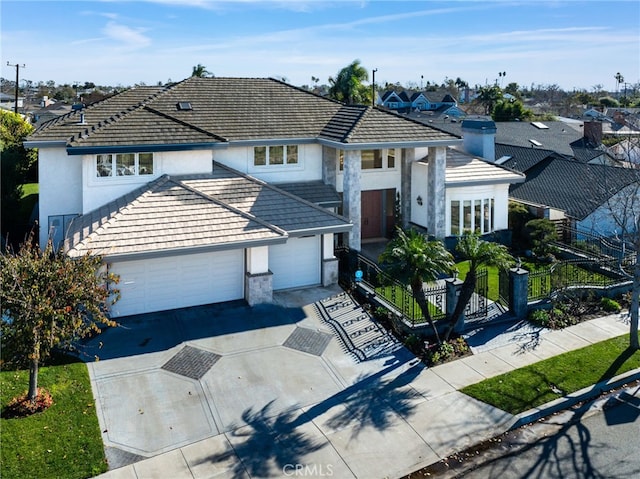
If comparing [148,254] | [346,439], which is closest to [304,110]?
[148,254]

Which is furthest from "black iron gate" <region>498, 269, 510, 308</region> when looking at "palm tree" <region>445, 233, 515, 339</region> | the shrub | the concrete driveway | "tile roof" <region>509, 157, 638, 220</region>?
"tile roof" <region>509, 157, 638, 220</region>

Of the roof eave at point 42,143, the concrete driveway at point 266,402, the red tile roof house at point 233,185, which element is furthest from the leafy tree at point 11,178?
the concrete driveway at point 266,402

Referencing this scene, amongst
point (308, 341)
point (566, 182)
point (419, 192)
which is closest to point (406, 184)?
point (419, 192)

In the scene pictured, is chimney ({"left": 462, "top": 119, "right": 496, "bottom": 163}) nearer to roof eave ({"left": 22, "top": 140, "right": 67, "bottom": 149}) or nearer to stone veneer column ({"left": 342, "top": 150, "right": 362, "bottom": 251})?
stone veneer column ({"left": 342, "top": 150, "right": 362, "bottom": 251})

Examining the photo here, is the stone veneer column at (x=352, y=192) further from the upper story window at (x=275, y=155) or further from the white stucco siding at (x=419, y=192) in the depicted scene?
the white stucco siding at (x=419, y=192)

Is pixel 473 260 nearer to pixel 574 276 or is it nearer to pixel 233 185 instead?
pixel 574 276

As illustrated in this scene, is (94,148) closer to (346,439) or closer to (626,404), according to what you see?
(346,439)

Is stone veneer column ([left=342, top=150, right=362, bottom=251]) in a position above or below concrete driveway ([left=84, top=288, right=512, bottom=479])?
above
